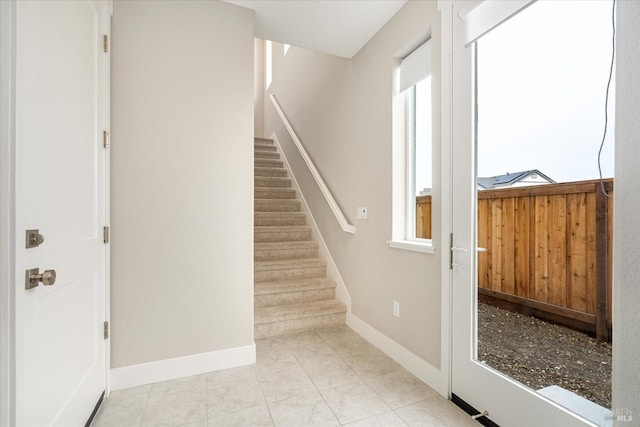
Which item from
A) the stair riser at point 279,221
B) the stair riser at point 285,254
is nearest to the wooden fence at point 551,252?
the stair riser at point 285,254

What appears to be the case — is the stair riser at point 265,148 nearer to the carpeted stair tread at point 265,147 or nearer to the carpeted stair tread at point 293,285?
the carpeted stair tread at point 265,147

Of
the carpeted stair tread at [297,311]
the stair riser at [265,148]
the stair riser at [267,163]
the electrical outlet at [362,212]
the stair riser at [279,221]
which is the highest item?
the stair riser at [265,148]

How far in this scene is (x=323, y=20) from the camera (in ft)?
7.50

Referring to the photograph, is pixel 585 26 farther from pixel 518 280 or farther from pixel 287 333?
pixel 287 333

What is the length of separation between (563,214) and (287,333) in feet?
7.24

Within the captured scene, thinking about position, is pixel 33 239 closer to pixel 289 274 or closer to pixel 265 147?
pixel 289 274

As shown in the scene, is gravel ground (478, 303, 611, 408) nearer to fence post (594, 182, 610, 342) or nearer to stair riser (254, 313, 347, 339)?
fence post (594, 182, 610, 342)

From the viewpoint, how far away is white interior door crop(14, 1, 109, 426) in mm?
1016

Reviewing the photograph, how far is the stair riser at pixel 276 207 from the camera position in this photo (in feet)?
12.8

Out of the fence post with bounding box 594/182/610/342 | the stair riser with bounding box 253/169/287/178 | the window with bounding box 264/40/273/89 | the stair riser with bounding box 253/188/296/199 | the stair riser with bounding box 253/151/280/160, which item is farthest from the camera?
the window with bounding box 264/40/273/89

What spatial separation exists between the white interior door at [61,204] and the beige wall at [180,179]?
14 centimetres

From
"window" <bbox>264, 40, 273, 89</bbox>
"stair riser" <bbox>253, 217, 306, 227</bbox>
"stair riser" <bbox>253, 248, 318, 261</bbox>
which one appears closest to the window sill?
"stair riser" <bbox>253, 248, 318, 261</bbox>

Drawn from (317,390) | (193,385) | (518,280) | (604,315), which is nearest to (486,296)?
(518,280)

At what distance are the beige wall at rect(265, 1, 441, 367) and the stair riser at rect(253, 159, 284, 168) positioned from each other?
3.70ft
